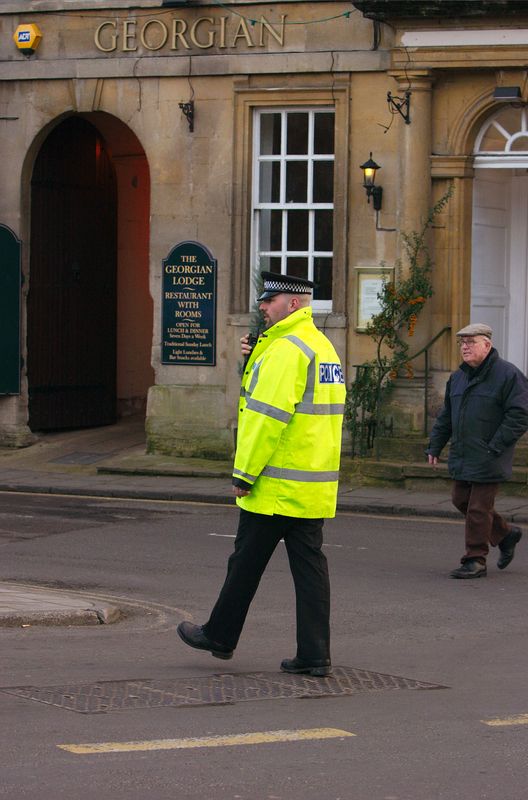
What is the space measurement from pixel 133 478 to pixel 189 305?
2558 millimetres

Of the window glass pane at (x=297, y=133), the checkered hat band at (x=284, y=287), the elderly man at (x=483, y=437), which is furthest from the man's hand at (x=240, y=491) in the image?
the window glass pane at (x=297, y=133)

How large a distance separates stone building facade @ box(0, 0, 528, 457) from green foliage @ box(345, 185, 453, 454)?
19cm

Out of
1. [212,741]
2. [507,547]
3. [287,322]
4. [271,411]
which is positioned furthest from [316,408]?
[507,547]

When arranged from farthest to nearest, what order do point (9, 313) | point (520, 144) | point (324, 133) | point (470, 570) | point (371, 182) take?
point (9, 313) → point (324, 133) → point (371, 182) → point (520, 144) → point (470, 570)

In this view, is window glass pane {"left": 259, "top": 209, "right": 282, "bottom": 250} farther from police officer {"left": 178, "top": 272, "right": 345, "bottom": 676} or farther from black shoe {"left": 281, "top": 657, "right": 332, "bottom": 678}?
black shoe {"left": 281, "top": 657, "right": 332, "bottom": 678}

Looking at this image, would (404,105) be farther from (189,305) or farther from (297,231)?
(189,305)

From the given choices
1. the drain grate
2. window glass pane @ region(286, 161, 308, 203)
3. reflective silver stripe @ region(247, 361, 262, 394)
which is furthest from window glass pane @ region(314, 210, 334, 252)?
the drain grate

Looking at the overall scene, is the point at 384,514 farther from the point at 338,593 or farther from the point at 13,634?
the point at 13,634

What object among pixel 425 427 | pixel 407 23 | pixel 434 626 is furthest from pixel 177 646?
pixel 407 23

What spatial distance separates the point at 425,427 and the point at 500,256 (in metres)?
2.51

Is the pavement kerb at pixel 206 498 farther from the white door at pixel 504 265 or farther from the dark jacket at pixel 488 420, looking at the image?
the dark jacket at pixel 488 420

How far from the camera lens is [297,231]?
62.8 feet

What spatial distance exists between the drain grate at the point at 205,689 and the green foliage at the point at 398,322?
10.1 metres

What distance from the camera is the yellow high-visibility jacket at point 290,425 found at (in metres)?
7.46
